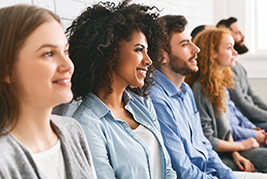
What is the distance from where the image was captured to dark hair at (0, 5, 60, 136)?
28.2 inches

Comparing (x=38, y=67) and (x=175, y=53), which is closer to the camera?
(x=38, y=67)

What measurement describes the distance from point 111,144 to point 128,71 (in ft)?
1.11

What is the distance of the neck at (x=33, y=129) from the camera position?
777 millimetres

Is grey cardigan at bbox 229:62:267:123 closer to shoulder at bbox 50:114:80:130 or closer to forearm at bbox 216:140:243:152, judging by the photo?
forearm at bbox 216:140:243:152

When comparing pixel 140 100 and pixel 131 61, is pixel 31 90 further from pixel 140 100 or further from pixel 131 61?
pixel 140 100

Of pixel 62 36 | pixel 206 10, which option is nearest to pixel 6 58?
pixel 62 36

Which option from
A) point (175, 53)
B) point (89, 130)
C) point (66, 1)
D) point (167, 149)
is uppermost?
point (66, 1)

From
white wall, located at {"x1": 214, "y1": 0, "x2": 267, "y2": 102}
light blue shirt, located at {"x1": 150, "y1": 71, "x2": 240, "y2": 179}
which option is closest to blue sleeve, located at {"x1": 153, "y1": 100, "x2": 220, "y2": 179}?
light blue shirt, located at {"x1": 150, "y1": 71, "x2": 240, "y2": 179}

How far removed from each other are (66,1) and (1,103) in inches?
29.4

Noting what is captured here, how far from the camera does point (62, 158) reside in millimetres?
869

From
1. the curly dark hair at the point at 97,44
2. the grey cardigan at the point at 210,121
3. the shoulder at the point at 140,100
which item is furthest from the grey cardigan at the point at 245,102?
the curly dark hair at the point at 97,44

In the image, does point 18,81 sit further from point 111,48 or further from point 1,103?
point 111,48

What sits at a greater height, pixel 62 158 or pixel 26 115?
pixel 26 115

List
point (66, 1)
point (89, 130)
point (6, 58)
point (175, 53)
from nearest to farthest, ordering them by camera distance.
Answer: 1. point (6, 58)
2. point (89, 130)
3. point (66, 1)
4. point (175, 53)
